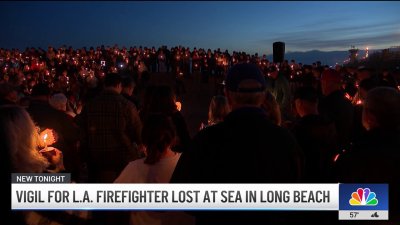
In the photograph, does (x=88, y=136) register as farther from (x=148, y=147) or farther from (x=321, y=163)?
(x=321, y=163)

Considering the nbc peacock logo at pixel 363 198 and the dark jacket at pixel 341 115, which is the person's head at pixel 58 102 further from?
the nbc peacock logo at pixel 363 198

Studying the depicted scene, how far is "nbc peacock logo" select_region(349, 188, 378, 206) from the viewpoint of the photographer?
321 cm

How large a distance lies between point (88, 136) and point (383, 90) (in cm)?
359

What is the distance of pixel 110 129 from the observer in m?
5.42

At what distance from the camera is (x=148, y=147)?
11.4 ft

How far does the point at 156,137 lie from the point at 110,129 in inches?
82.7

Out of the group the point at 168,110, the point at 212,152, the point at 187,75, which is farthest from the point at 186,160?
the point at 187,75

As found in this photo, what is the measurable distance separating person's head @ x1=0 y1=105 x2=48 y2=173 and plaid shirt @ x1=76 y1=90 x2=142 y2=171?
238cm

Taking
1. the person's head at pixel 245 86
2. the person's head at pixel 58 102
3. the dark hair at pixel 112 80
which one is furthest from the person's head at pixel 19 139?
the person's head at pixel 58 102

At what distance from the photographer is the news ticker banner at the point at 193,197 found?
115 inches

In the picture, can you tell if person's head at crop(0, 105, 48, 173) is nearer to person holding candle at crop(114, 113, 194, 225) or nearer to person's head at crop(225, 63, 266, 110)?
person holding candle at crop(114, 113, 194, 225)

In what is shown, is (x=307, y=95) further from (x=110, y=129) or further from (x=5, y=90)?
(x=5, y=90)

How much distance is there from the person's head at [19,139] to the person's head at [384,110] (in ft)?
7.44

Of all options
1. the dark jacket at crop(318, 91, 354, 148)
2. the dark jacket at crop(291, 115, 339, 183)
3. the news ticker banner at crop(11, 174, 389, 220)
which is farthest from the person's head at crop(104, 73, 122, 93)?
the dark jacket at crop(318, 91, 354, 148)
